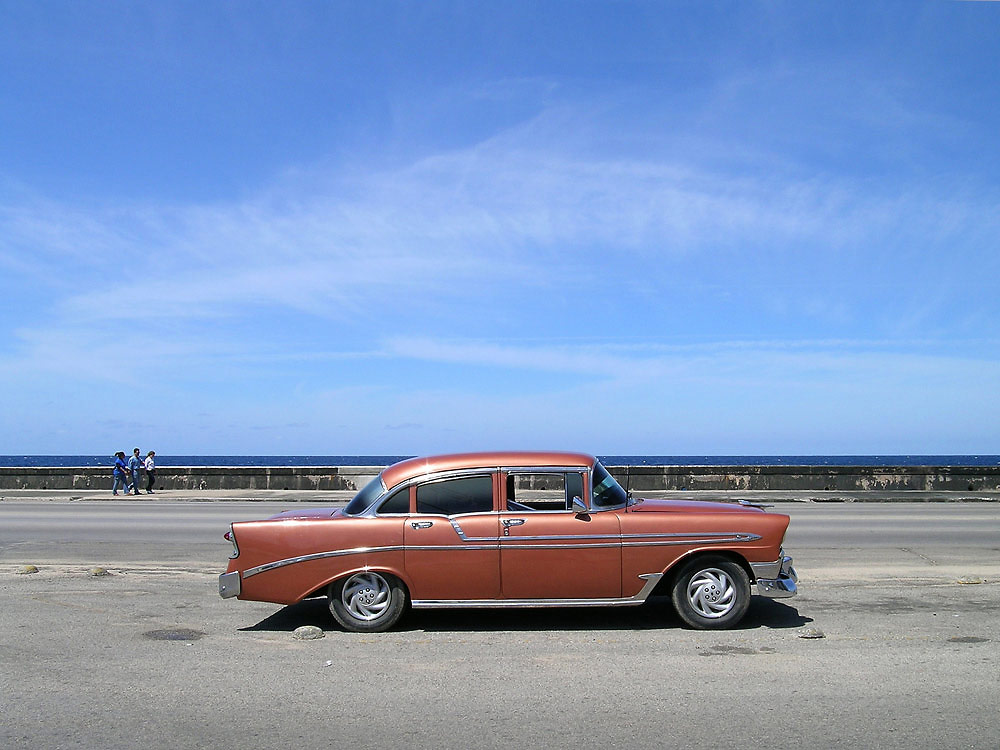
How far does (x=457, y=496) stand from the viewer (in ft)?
25.2

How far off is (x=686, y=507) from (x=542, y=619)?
1631 mm

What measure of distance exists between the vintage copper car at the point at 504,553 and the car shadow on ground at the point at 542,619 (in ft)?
1.04

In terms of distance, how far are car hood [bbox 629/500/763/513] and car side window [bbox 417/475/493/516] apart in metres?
1.25

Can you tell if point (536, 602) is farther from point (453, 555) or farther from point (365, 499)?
point (365, 499)

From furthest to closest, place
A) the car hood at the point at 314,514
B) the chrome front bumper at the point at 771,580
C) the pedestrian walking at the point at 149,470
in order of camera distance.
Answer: the pedestrian walking at the point at 149,470
the car hood at the point at 314,514
the chrome front bumper at the point at 771,580

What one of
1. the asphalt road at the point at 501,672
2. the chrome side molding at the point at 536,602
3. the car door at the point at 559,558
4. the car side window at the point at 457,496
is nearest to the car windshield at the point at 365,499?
the car side window at the point at 457,496

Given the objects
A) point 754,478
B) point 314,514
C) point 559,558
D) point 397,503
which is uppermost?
point 397,503

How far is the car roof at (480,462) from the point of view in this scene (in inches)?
305

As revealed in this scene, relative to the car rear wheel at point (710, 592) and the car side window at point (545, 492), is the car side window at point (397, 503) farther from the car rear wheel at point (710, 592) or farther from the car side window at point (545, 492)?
the car rear wheel at point (710, 592)

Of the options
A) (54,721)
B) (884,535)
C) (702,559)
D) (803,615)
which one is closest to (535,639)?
(702,559)

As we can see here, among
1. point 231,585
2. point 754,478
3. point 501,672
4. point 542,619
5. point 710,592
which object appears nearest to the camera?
point 501,672

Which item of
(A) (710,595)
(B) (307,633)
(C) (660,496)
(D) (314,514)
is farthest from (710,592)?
(C) (660,496)

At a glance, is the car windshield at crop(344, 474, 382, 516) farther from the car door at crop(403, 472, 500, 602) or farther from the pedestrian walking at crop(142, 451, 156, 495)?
the pedestrian walking at crop(142, 451, 156, 495)

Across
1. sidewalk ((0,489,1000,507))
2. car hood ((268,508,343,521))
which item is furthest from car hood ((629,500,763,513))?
sidewalk ((0,489,1000,507))
